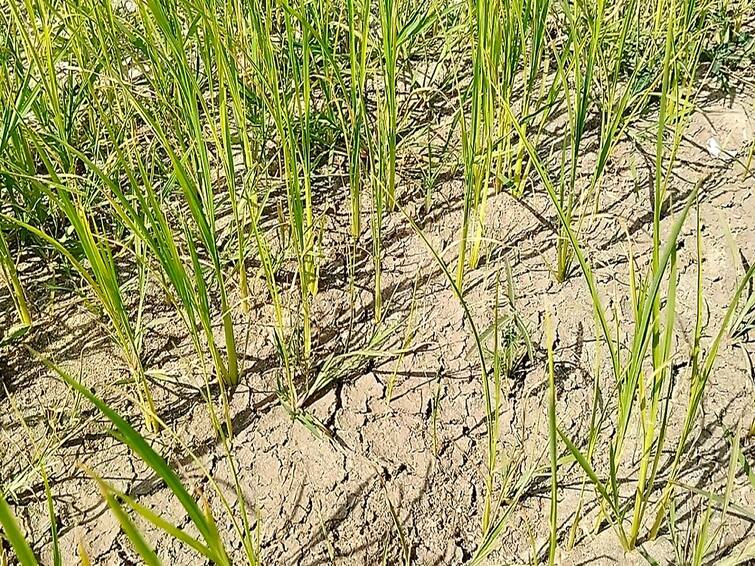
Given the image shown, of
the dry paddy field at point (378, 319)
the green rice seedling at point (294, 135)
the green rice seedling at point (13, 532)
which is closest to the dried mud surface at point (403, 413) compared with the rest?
the dry paddy field at point (378, 319)

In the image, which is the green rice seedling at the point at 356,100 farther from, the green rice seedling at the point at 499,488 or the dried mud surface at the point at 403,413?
the green rice seedling at the point at 499,488

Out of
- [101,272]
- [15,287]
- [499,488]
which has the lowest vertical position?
[499,488]

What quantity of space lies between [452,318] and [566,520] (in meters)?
→ 0.43

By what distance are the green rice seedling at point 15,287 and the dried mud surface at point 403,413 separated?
0.11 ft

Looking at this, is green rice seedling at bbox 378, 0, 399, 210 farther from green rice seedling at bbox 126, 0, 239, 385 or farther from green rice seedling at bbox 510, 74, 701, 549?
green rice seedling at bbox 510, 74, 701, 549

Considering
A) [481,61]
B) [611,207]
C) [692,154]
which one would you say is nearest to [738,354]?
[611,207]

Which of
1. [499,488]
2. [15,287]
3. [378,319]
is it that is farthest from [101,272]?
[499,488]

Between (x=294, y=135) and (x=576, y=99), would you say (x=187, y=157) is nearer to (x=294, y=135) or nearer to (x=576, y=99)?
(x=294, y=135)

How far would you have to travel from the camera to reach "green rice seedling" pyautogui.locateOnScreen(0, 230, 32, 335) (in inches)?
52.7

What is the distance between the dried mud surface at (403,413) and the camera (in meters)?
1.17

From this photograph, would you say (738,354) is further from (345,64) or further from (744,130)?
(345,64)

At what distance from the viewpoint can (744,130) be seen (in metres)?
1.72

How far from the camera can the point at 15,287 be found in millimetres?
1395

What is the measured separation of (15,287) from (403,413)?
2.39 ft
